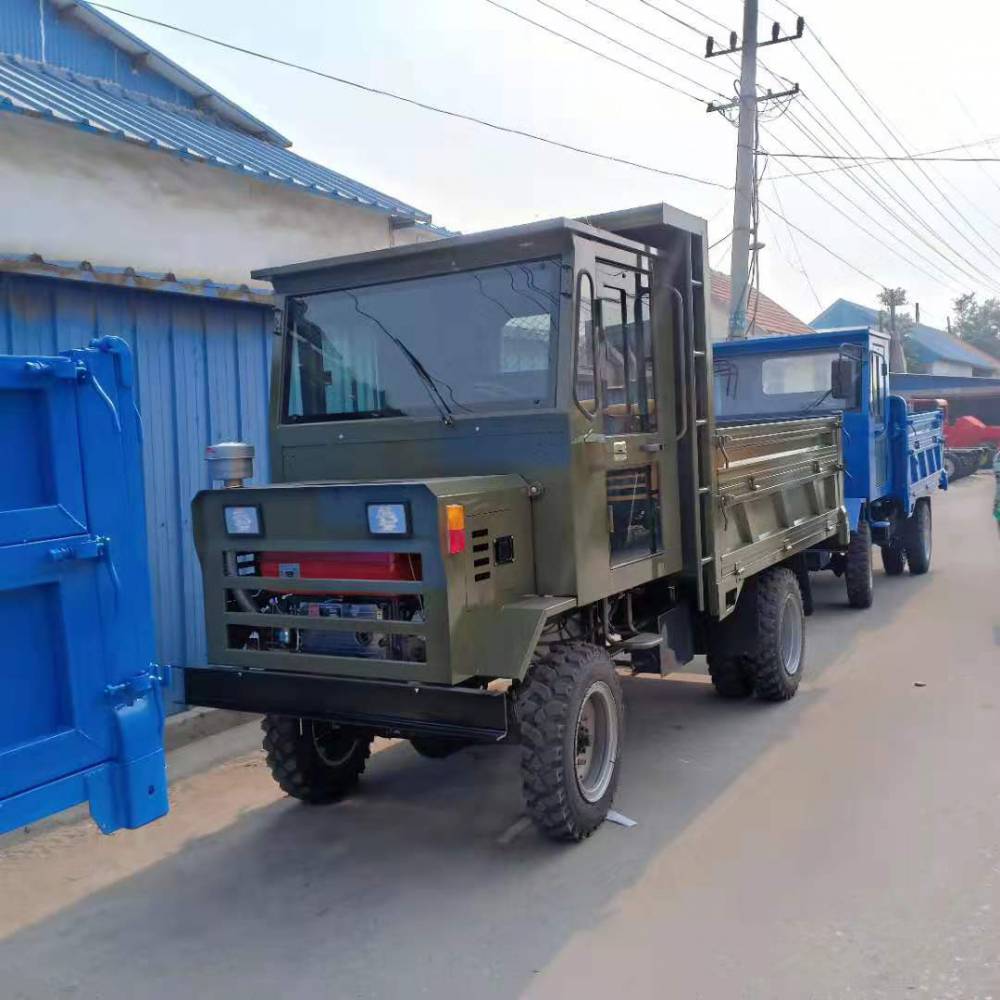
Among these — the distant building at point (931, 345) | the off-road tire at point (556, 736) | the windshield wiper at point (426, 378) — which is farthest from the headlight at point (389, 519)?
the distant building at point (931, 345)

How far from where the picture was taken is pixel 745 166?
49.1 feet

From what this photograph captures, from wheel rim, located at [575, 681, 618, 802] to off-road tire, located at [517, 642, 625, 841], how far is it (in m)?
0.10

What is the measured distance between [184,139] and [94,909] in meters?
6.52

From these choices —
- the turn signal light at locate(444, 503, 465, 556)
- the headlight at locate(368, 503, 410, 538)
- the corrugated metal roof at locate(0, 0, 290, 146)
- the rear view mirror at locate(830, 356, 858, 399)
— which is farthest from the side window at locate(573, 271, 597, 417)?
the corrugated metal roof at locate(0, 0, 290, 146)

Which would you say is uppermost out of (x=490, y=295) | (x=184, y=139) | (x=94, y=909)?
(x=184, y=139)

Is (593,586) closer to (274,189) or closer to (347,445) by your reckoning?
(347,445)

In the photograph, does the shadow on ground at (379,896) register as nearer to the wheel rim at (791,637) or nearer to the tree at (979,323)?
the wheel rim at (791,637)

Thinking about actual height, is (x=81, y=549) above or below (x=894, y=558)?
above

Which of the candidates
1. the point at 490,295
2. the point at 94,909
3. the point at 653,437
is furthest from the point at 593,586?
the point at 94,909

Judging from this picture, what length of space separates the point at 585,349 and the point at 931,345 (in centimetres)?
5705

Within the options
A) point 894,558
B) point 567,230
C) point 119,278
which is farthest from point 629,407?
point 894,558

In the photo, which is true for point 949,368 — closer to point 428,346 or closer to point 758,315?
point 758,315

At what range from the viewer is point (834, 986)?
10.7 feet

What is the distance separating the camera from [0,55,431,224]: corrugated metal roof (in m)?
7.12
